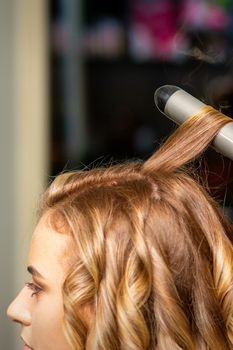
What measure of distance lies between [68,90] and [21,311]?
1994mm

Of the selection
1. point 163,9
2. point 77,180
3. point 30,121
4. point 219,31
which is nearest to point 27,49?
point 30,121

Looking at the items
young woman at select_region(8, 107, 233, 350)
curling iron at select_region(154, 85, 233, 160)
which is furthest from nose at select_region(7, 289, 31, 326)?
curling iron at select_region(154, 85, 233, 160)

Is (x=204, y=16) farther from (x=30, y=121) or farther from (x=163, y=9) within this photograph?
(x=30, y=121)

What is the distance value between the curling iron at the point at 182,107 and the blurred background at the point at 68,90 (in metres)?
1.65

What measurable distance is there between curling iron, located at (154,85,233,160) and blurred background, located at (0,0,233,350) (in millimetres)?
1646

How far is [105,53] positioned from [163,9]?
0.29m

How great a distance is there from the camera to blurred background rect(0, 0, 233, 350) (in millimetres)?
3197

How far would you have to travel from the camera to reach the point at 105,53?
10.9 ft

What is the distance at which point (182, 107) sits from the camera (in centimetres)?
142

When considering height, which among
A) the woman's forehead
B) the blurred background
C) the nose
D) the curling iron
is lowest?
the blurred background

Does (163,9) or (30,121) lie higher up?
(163,9)

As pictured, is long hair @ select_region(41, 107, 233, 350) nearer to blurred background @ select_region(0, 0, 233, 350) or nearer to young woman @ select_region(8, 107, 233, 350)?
young woman @ select_region(8, 107, 233, 350)

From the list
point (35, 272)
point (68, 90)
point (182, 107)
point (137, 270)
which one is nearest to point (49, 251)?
point (35, 272)

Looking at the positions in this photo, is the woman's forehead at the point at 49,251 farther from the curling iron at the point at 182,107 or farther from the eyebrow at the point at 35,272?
the curling iron at the point at 182,107
